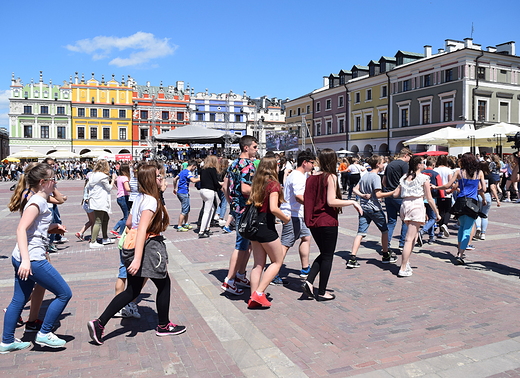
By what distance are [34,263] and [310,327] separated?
2.61 meters

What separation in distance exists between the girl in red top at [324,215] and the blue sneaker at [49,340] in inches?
105

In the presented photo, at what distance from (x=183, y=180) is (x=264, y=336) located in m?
6.53

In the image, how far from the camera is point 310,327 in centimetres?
437

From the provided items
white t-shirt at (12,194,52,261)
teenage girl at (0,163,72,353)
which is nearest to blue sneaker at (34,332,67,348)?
teenage girl at (0,163,72,353)

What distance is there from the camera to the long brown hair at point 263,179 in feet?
15.5

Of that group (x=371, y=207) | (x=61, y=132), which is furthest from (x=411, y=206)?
(x=61, y=132)

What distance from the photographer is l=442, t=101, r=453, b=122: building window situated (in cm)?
3493

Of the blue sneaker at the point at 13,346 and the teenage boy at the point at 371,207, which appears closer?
the blue sneaker at the point at 13,346

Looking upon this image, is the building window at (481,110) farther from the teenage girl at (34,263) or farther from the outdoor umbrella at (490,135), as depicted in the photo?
the teenage girl at (34,263)

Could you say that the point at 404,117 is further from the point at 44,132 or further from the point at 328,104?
the point at 44,132

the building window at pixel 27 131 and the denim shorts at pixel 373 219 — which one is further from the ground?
the building window at pixel 27 131

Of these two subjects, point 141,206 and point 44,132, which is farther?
point 44,132

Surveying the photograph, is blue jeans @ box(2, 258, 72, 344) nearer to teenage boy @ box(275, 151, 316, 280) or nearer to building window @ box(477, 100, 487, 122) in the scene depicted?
teenage boy @ box(275, 151, 316, 280)

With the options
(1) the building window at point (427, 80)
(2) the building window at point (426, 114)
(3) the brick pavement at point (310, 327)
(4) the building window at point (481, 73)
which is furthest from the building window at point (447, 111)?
(3) the brick pavement at point (310, 327)
